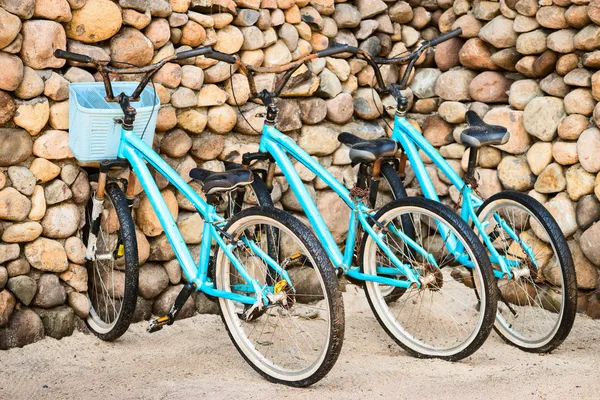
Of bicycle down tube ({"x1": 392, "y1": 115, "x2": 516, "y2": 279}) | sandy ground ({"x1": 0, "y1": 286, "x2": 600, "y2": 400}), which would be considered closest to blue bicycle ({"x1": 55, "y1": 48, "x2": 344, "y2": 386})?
sandy ground ({"x1": 0, "y1": 286, "x2": 600, "y2": 400})

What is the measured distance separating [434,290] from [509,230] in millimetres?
433

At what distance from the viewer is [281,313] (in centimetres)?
388

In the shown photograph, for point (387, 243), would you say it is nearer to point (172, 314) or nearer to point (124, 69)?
point (172, 314)

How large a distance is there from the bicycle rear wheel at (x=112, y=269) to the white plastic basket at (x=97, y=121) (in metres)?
0.21

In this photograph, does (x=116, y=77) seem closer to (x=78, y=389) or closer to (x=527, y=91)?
(x=78, y=389)

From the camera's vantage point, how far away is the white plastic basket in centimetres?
359

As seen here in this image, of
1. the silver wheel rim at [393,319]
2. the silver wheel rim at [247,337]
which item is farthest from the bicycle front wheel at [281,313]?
the silver wheel rim at [393,319]

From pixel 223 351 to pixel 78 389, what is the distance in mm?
695

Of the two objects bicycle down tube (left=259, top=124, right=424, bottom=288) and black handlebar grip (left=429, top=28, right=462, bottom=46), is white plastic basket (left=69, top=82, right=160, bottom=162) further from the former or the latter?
black handlebar grip (left=429, top=28, right=462, bottom=46)

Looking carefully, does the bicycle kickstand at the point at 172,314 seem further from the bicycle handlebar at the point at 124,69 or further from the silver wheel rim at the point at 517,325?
the silver wheel rim at the point at 517,325

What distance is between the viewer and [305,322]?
4117 millimetres

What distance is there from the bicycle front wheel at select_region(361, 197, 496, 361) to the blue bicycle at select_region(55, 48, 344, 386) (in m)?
0.36

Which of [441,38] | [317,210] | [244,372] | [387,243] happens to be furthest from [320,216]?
[441,38]

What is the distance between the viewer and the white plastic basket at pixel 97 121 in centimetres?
359
